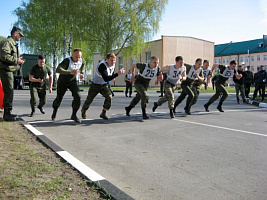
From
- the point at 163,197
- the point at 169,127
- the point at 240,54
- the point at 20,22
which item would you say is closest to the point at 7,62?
the point at 169,127

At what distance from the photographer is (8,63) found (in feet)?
22.3

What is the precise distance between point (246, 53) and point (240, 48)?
11.8 ft

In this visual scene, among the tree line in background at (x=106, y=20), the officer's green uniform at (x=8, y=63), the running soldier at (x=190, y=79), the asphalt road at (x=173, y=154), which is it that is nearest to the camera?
the asphalt road at (x=173, y=154)

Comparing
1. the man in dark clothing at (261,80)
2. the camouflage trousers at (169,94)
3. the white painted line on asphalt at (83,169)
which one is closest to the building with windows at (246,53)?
the man in dark clothing at (261,80)

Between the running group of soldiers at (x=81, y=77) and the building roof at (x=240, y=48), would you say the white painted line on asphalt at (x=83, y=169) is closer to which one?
the running group of soldiers at (x=81, y=77)

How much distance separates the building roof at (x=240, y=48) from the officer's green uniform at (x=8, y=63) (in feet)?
255

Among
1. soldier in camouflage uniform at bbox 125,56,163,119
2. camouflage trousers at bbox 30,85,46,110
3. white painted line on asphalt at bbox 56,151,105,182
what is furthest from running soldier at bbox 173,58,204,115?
white painted line on asphalt at bbox 56,151,105,182

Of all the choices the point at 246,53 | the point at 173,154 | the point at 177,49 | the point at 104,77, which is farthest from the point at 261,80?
the point at 246,53

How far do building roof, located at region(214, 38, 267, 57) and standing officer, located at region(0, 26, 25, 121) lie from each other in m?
77.7

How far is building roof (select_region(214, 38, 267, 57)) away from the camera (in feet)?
254

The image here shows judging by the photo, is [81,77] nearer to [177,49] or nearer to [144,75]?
[144,75]

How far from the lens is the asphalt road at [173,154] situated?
302 centimetres

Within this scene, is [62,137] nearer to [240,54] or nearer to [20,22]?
[20,22]

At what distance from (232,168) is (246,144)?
5.15 ft
